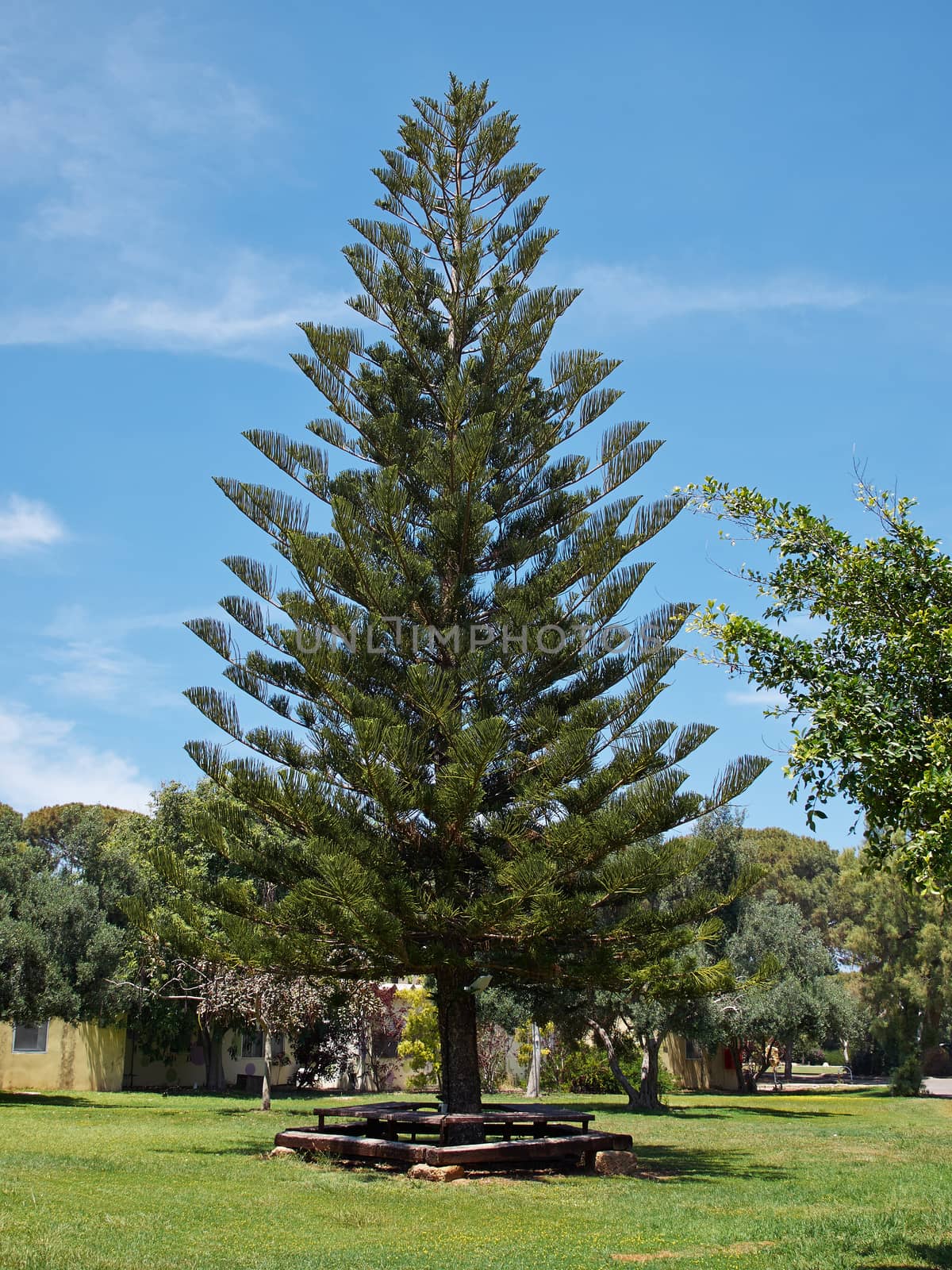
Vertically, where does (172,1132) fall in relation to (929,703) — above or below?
below

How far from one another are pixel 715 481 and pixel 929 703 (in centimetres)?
166

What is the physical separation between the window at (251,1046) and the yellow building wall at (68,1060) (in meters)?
2.73

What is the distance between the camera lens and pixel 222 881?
10.5 meters

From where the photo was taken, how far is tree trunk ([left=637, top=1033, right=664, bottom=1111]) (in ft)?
62.7

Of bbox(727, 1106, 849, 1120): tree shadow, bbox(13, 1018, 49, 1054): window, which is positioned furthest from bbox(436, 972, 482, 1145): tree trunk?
bbox(13, 1018, 49, 1054): window

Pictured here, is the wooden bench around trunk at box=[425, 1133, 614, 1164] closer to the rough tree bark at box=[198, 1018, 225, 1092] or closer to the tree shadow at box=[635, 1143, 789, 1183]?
the tree shadow at box=[635, 1143, 789, 1183]

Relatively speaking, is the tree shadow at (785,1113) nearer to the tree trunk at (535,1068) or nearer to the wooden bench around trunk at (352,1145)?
the tree trunk at (535,1068)

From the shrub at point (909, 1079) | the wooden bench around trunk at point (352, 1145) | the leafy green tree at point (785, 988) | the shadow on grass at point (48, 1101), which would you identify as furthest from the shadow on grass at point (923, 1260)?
the shrub at point (909, 1079)

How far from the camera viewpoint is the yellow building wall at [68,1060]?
70.4 feet

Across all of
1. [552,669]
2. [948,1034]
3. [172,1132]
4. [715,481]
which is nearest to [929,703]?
[715,481]

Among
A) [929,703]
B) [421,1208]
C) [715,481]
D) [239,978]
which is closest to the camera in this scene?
[929,703]

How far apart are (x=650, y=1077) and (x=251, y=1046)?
9.45 metres

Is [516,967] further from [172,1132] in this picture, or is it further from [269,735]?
[172,1132]

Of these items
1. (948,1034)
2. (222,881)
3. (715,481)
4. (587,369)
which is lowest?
(948,1034)
